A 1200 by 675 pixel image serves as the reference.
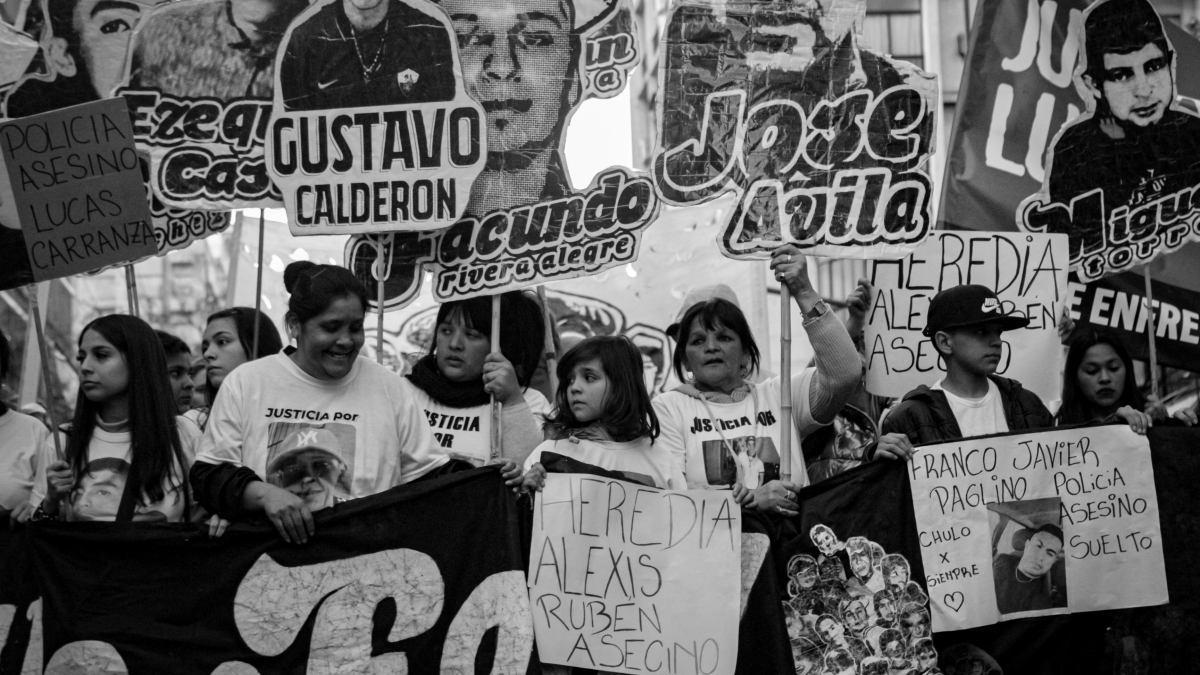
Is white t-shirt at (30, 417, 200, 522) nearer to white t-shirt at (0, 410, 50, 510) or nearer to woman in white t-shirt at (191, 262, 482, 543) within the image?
white t-shirt at (0, 410, 50, 510)

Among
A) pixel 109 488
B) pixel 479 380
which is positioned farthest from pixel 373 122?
pixel 109 488

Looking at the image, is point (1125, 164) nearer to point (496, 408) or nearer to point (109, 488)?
point (496, 408)

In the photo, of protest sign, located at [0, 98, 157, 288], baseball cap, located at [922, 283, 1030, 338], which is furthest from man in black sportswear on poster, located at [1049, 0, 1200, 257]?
protest sign, located at [0, 98, 157, 288]

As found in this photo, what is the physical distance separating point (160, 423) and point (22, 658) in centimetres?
88

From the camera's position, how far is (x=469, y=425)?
17.8 ft

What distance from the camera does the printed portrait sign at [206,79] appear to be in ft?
19.4

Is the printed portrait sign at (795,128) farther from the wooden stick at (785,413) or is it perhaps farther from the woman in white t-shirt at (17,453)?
the woman in white t-shirt at (17,453)

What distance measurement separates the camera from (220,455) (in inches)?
180

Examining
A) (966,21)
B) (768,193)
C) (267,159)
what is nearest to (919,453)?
(768,193)

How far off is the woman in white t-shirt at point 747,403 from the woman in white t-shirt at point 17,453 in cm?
226

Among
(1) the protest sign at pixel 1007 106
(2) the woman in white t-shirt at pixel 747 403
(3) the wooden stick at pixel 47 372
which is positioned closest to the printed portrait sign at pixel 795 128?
(2) the woman in white t-shirt at pixel 747 403

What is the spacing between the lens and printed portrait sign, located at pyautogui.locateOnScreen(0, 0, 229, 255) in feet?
20.4

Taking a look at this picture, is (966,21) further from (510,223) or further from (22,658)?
(22,658)

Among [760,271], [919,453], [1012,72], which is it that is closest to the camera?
[919,453]
